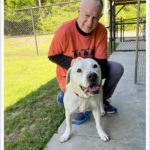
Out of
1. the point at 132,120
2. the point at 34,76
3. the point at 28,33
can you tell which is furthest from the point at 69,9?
the point at 132,120

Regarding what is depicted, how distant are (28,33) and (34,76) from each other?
498 centimetres

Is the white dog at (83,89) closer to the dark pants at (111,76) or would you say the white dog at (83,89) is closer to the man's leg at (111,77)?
the dark pants at (111,76)

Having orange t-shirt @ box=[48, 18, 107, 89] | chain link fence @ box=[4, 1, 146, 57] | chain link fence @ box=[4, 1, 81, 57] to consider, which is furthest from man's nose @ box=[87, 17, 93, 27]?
chain link fence @ box=[4, 1, 81, 57]

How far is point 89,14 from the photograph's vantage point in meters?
1.91

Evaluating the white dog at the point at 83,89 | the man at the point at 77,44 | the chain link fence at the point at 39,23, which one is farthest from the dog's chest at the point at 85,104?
the chain link fence at the point at 39,23

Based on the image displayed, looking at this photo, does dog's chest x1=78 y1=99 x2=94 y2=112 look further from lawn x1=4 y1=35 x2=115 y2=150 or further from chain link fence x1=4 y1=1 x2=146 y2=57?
chain link fence x1=4 y1=1 x2=146 y2=57

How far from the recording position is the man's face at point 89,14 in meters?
1.86

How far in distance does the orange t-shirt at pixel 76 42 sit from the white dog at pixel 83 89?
56cm

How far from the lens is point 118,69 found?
7.77ft

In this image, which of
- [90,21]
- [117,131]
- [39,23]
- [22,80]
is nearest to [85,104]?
[117,131]

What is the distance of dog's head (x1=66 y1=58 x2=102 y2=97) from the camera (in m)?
1.55

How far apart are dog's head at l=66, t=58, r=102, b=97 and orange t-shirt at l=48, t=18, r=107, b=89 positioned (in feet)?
1.96

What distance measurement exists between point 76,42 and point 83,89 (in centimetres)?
86

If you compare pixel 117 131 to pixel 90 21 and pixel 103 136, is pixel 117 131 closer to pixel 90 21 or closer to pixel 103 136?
pixel 103 136
